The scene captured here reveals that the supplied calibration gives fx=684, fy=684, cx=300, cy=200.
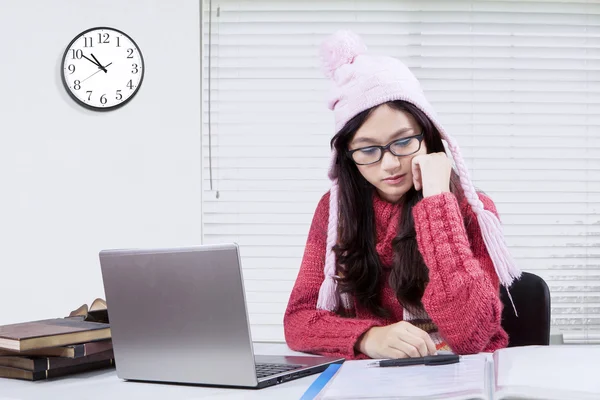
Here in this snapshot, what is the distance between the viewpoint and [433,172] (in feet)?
4.76

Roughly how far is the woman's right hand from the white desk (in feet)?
0.66

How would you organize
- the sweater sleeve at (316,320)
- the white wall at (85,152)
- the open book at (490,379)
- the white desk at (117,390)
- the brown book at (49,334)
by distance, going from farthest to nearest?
the white wall at (85,152), the sweater sleeve at (316,320), the brown book at (49,334), the white desk at (117,390), the open book at (490,379)

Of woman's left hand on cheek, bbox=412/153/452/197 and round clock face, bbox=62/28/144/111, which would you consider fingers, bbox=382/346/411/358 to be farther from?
round clock face, bbox=62/28/144/111

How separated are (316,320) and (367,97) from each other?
0.48m

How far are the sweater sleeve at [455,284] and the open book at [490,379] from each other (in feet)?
0.95

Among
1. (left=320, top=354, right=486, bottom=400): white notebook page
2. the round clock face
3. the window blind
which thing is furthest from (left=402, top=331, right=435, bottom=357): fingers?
the round clock face

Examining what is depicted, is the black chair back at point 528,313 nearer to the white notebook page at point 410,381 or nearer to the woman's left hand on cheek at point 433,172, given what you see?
the woman's left hand on cheek at point 433,172

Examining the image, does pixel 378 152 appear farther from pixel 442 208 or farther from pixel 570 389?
pixel 570 389

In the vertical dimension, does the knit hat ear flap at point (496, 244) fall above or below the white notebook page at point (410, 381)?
above

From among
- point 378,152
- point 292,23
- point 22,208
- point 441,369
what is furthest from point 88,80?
point 441,369

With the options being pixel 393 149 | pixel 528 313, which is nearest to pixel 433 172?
pixel 393 149

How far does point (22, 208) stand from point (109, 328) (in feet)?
5.23

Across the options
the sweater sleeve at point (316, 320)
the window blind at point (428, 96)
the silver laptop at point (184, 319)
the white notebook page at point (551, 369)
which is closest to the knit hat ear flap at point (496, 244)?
the sweater sleeve at point (316, 320)

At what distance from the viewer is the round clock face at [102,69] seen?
2.57 metres
